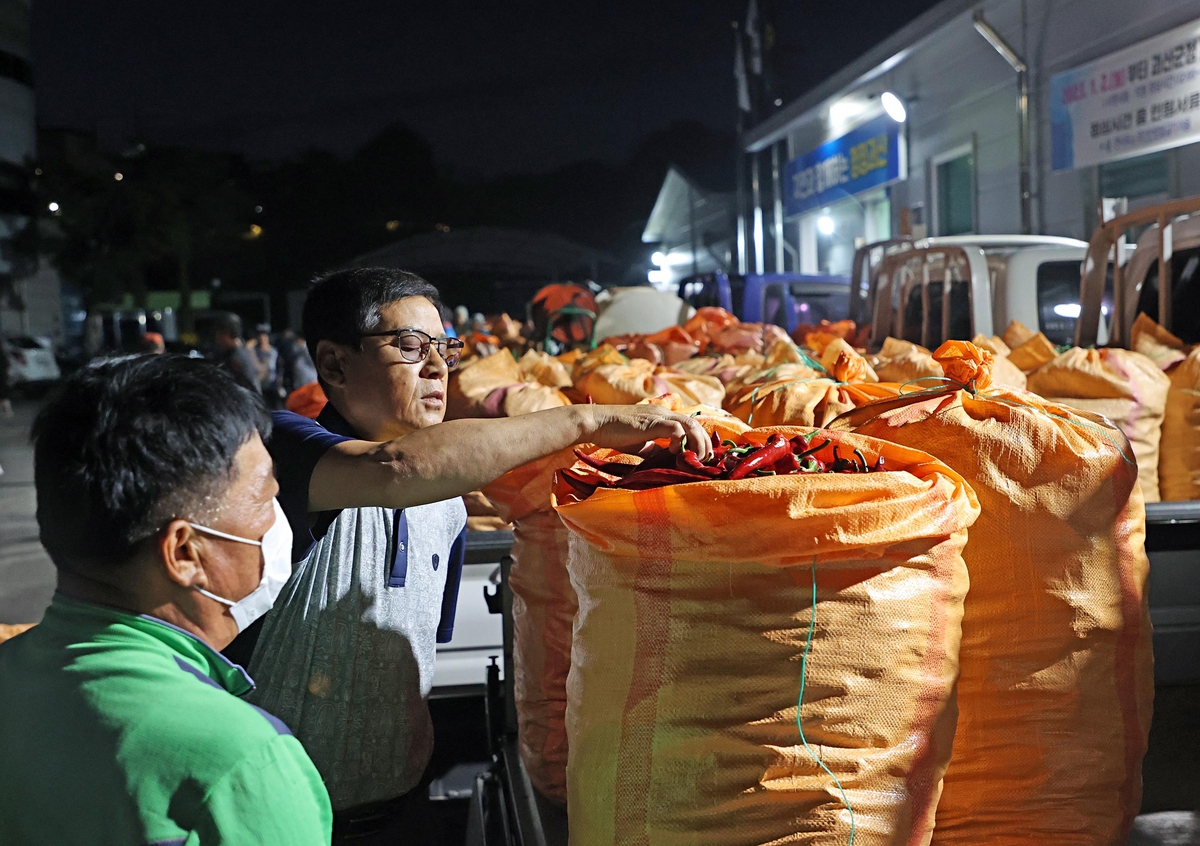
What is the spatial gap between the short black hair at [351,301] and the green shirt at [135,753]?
99 centimetres

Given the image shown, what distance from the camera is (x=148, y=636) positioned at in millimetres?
1107

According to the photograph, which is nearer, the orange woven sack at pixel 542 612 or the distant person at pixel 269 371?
the orange woven sack at pixel 542 612

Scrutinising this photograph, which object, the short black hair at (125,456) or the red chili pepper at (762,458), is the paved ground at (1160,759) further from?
the red chili pepper at (762,458)

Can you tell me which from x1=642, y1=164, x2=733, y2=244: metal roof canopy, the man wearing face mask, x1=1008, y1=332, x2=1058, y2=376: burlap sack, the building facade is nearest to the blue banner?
the building facade

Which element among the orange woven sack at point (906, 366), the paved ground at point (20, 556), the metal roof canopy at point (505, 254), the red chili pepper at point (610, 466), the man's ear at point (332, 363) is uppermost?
the metal roof canopy at point (505, 254)

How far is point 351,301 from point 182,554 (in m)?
0.96

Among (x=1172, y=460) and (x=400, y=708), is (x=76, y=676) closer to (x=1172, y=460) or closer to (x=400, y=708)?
(x=400, y=708)

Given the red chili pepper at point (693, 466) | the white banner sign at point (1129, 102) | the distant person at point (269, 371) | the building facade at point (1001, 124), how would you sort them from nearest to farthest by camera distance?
the red chili pepper at point (693, 466), the white banner sign at point (1129, 102), the building facade at point (1001, 124), the distant person at point (269, 371)

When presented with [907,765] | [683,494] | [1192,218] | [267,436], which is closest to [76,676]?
[267,436]

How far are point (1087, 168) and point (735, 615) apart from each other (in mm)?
12000

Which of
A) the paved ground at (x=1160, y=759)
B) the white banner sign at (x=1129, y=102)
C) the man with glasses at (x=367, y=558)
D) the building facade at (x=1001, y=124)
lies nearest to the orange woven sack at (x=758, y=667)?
the man with glasses at (x=367, y=558)

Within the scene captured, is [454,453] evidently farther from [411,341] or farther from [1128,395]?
[1128,395]

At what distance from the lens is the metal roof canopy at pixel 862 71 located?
1340 centimetres

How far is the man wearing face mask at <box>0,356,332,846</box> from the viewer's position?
1.01 meters
